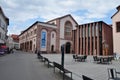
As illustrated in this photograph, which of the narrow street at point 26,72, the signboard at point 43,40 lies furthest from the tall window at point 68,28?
the narrow street at point 26,72

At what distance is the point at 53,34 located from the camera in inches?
2202

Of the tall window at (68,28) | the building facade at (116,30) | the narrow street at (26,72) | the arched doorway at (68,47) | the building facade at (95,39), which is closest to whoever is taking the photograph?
the narrow street at (26,72)

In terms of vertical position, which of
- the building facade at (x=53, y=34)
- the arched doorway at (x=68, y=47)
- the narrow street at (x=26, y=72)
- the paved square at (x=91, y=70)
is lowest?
the paved square at (x=91, y=70)

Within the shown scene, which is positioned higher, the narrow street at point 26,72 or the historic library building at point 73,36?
the historic library building at point 73,36

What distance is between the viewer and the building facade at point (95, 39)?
42.3 m

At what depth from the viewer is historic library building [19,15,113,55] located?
4294 centimetres

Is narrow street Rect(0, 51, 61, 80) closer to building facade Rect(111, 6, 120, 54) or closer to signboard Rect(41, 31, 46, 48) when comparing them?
building facade Rect(111, 6, 120, 54)

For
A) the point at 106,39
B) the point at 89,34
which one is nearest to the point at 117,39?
the point at 106,39

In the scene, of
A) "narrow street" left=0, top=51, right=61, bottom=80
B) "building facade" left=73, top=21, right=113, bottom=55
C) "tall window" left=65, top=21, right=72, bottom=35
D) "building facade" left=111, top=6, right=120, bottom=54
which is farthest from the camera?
"tall window" left=65, top=21, right=72, bottom=35

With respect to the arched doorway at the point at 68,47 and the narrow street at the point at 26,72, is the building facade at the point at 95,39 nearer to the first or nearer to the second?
the arched doorway at the point at 68,47

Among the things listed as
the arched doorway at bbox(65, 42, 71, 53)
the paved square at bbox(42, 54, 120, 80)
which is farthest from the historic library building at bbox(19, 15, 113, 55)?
the paved square at bbox(42, 54, 120, 80)

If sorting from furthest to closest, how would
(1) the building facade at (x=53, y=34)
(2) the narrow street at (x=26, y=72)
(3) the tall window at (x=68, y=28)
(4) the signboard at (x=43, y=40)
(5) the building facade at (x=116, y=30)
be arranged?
(3) the tall window at (x=68, y=28)
(4) the signboard at (x=43, y=40)
(1) the building facade at (x=53, y=34)
(5) the building facade at (x=116, y=30)
(2) the narrow street at (x=26, y=72)

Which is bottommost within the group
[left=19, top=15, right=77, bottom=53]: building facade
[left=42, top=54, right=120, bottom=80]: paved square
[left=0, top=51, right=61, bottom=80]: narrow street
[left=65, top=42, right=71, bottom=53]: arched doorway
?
[left=42, top=54, right=120, bottom=80]: paved square

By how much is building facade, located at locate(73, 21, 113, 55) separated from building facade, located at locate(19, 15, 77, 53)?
980 cm
